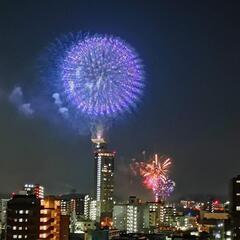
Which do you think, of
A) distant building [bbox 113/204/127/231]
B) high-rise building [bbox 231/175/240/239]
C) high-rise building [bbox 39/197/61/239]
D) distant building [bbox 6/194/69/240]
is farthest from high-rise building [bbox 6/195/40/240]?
distant building [bbox 113/204/127/231]

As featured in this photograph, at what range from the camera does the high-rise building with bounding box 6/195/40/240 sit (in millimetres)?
37031

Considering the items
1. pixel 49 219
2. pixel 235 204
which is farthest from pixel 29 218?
pixel 235 204

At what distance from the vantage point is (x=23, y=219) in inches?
1487

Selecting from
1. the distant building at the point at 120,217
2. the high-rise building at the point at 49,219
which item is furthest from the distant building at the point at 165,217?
the high-rise building at the point at 49,219

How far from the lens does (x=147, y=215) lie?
249 ft

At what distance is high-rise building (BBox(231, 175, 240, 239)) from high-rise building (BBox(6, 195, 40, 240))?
13541 millimetres

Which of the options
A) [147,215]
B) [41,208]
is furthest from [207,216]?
[41,208]

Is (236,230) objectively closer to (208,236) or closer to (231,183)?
(231,183)

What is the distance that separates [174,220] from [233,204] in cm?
3977

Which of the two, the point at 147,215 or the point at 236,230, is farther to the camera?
the point at 147,215

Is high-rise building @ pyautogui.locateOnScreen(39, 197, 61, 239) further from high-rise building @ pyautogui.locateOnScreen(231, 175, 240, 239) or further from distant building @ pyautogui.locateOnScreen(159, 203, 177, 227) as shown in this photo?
distant building @ pyautogui.locateOnScreen(159, 203, 177, 227)

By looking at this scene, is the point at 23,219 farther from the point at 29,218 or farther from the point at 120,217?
the point at 120,217

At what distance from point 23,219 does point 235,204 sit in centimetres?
1462

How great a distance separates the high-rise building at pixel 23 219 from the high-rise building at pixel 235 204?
1354cm
